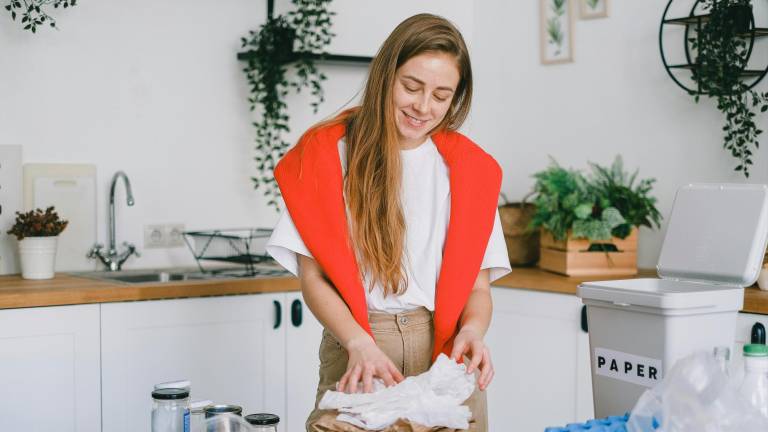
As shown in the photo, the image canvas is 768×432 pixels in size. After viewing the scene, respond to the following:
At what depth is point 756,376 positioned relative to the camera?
1208 mm

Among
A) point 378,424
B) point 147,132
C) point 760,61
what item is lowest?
point 378,424

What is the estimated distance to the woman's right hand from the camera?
1.44m

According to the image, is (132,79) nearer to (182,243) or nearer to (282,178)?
(182,243)

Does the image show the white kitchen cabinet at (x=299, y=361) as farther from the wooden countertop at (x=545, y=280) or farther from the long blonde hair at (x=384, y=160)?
the long blonde hair at (x=384, y=160)

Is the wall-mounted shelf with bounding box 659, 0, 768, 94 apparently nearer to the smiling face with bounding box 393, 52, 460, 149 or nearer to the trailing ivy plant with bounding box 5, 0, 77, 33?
the smiling face with bounding box 393, 52, 460, 149

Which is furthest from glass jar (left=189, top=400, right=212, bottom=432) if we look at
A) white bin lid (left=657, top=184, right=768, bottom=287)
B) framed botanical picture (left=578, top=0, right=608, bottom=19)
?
framed botanical picture (left=578, top=0, right=608, bottom=19)

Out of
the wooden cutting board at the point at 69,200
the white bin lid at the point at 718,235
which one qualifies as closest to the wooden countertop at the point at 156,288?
the wooden cutting board at the point at 69,200

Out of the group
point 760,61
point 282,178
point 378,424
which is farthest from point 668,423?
point 760,61

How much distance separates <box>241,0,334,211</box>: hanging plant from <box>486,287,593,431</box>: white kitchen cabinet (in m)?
0.94

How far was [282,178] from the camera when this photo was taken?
5.52 feet

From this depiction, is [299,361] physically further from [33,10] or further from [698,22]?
[698,22]

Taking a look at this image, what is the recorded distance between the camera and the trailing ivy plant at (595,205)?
9.30ft

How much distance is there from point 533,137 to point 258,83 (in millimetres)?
1099

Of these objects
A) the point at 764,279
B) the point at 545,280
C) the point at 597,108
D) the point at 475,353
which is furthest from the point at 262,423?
the point at 597,108
